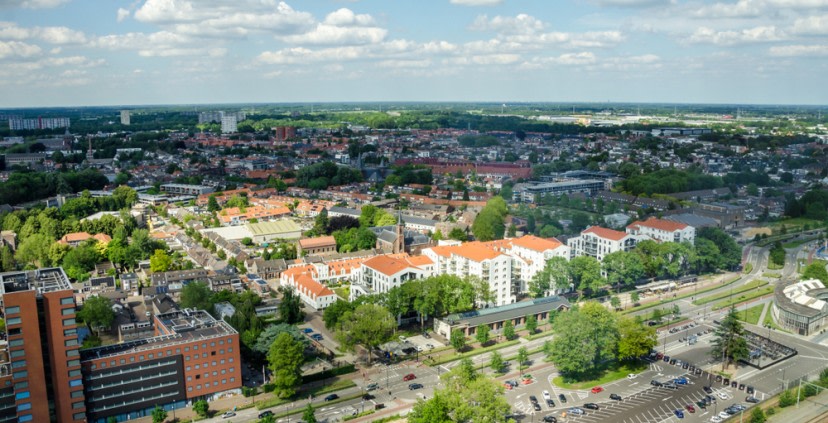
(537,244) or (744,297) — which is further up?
(537,244)

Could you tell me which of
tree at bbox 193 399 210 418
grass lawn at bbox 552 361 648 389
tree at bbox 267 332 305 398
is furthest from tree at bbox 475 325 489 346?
tree at bbox 193 399 210 418

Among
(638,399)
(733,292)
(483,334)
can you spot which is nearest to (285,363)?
(483,334)

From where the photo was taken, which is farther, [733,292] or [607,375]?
[733,292]

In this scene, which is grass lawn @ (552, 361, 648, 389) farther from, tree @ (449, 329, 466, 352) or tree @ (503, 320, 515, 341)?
tree @ (449, 329, 466, 352)

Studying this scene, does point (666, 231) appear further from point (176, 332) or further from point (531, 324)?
point (176, 332)

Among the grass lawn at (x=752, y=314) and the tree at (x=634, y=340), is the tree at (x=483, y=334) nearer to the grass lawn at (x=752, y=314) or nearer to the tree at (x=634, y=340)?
the tree at (x=634, y=340)

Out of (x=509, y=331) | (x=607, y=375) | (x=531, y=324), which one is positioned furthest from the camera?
(x=531, y=324)

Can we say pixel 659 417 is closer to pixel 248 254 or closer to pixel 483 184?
pixel 248 254

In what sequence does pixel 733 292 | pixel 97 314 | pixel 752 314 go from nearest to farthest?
pixel 97 314
pixel 752 314
pixel 733 292
